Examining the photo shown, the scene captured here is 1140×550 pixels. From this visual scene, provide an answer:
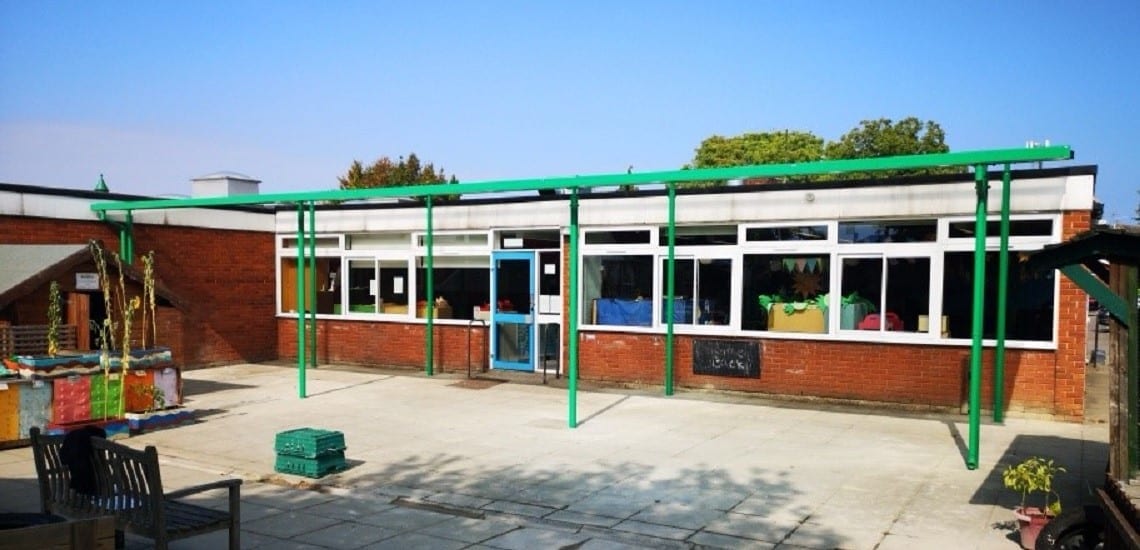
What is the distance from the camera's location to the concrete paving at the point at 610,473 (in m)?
6.41

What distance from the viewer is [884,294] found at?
1209 centimetres

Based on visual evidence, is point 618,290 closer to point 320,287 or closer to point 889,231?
point 889,231

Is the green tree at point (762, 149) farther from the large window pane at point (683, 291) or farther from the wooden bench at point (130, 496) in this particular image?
the wooden bench at point (130, 496)

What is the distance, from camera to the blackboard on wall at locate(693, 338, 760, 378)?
42.5ft

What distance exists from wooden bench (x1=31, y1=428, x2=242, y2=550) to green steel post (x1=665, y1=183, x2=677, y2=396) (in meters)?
8.36

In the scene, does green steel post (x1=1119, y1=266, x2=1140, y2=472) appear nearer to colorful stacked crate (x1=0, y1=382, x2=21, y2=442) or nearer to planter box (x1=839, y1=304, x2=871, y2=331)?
planter box (x1=839, y1=304, x2=871, y2=331)

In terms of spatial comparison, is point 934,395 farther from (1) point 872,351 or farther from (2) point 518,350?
(2) point 518,350

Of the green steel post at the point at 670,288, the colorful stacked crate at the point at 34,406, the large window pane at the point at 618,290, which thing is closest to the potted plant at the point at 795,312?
the green steel post at the point at 670,288

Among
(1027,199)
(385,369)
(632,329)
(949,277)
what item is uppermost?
(1027,199)

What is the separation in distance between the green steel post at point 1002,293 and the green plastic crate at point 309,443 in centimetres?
789

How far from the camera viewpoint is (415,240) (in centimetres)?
1623

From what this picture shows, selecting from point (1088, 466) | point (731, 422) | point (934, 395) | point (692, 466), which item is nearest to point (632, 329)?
point (731, 422)

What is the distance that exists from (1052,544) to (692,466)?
356 centimetres

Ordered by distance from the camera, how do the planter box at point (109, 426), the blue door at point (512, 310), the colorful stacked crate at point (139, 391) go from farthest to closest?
1. the blue door at point (512, 310)
2. the colorful stacked crate at point (139, 391)
3. the planter box at point (109, 426)
